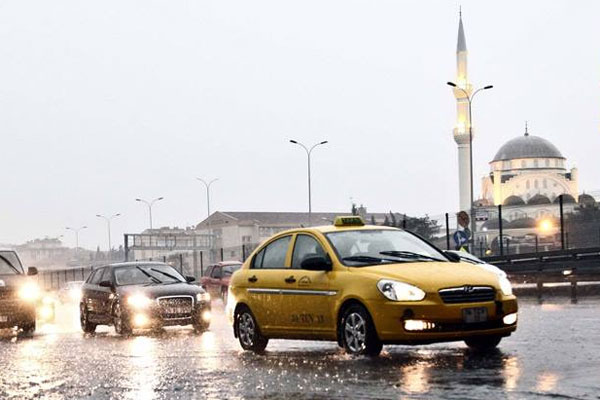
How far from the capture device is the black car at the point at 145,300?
1970 cm

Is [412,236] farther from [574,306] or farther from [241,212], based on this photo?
[241,212]

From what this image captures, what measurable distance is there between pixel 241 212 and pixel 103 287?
13037 centimetres

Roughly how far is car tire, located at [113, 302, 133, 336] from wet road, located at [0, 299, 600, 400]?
287 cm

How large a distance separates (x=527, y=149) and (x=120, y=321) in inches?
6035

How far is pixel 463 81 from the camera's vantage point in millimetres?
139750

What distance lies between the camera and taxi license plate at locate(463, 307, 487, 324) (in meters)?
11.9

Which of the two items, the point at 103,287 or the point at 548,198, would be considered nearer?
the point at 103,287

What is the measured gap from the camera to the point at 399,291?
1200cm

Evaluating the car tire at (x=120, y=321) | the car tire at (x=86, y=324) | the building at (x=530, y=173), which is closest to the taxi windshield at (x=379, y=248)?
the car tire at (x=120, y=321)

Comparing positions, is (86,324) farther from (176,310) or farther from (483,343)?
(483,343)

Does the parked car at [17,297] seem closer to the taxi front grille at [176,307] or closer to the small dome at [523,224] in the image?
the taxi front grille at [176,307]

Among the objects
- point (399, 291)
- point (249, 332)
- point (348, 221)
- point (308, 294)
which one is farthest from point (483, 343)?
point (249, 332)

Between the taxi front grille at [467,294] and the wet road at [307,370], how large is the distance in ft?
2.13

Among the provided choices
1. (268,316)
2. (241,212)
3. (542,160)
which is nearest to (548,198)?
(542,160)
